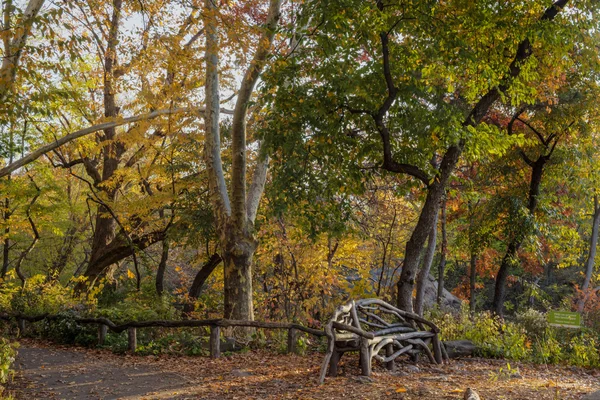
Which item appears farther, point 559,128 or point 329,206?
point 559,128

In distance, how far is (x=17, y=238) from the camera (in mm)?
19547

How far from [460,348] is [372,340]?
161 inches

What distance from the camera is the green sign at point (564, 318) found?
6926mm

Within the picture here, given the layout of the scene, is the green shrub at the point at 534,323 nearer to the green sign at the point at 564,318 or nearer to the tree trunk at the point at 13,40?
the green sign at the point at 564,318

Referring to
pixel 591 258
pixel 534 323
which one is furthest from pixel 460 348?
pixel 591 258

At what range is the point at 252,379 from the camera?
286 inches

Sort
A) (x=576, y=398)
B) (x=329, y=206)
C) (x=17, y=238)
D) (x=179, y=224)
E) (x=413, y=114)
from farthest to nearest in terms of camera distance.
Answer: (x=17, y=238), (x=179, y=224), (x=329, y=206), (x=413, y=114), (x=576, y=398)

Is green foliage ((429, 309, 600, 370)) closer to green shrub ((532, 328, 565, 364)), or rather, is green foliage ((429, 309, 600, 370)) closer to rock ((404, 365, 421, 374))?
green shrub ((532, 328, 565, 364))

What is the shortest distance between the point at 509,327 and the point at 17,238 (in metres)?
17.8

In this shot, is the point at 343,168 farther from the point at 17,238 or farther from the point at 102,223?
the point at 17,238

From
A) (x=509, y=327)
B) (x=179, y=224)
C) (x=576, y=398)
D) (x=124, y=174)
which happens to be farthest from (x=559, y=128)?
(x=124, y=174)

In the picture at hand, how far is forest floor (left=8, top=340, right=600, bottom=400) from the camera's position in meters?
6.38

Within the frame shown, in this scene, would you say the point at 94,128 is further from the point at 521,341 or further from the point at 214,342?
the point at 521,341

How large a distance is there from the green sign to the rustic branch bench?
2.34 meters
